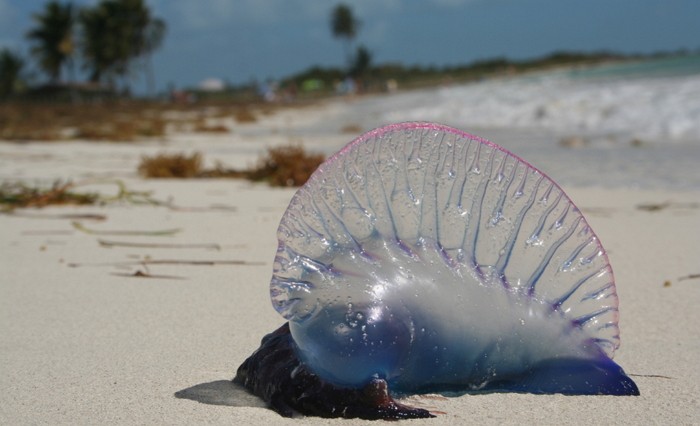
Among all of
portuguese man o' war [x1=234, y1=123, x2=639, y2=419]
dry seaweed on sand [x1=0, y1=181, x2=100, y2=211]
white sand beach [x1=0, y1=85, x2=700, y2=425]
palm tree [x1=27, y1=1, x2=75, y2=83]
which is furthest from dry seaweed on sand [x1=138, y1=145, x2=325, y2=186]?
palm tree [x1=27, y1=1, x2=75, y2=83]

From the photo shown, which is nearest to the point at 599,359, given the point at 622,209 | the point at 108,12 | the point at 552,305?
the point at 552,305

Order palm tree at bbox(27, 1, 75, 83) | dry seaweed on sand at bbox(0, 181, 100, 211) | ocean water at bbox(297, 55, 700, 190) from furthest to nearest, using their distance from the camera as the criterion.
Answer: palm tree at bbox(27, 1, 75, 83) < ocean water at bbox(297, 55, 700, 190) < dry seaweed on sand at bbox(0, 181, 100, 211)

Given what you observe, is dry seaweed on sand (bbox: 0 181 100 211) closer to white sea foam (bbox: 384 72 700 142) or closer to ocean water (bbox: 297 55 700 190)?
ocean water (bbox: 297 55 700 190)

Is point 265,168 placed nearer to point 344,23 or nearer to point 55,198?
point 55,198

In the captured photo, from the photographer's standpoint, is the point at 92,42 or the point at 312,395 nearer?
the point at 312,395

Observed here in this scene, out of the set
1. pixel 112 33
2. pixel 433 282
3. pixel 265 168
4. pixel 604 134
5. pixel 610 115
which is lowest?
pixel 604 134

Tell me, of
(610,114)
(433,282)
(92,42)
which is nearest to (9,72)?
(92,42)

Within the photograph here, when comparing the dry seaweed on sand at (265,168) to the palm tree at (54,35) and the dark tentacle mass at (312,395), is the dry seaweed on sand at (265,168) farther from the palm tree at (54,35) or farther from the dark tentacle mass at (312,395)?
the palm tree at (54,35)
